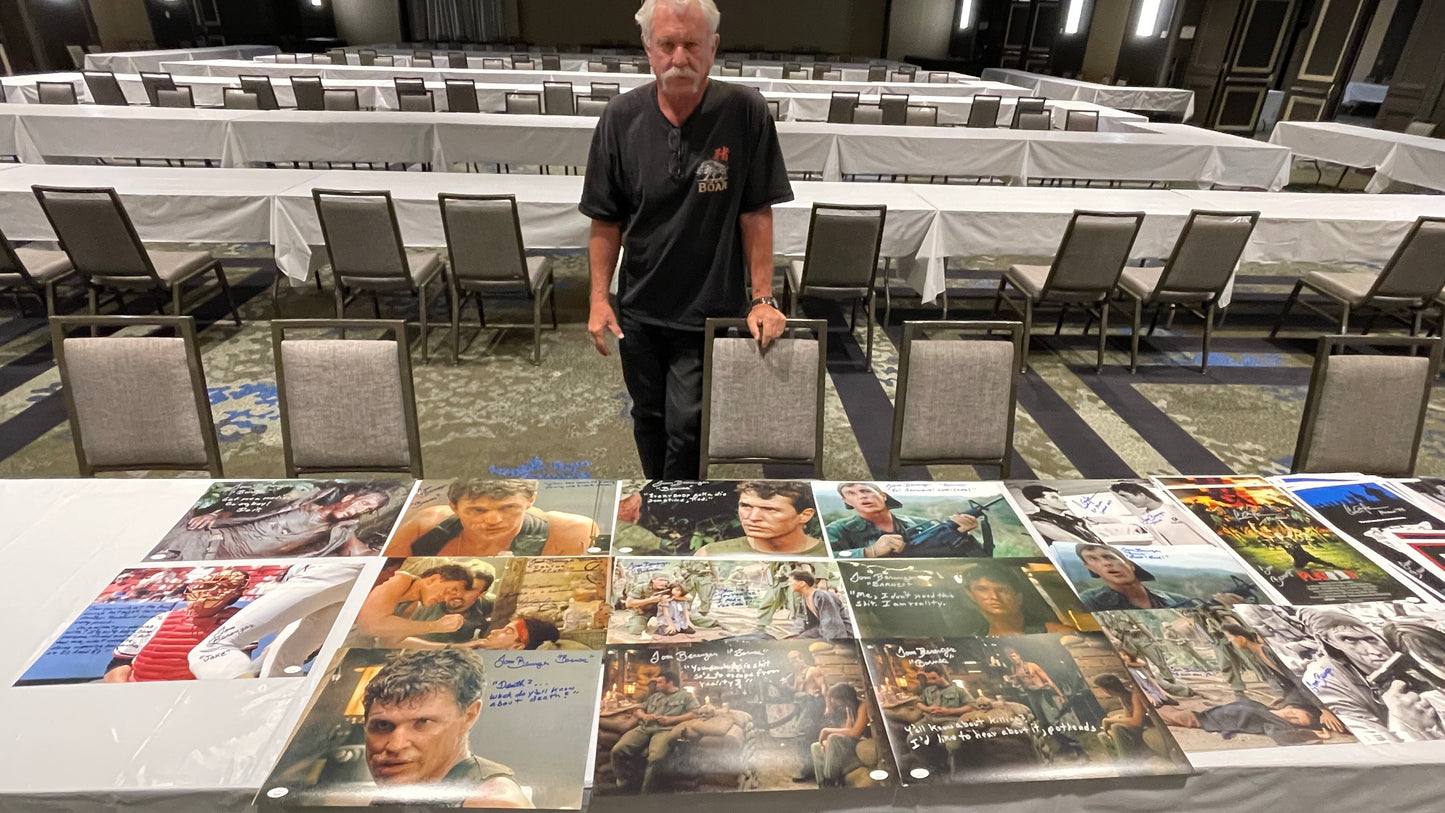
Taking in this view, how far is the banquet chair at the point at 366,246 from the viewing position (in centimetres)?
321

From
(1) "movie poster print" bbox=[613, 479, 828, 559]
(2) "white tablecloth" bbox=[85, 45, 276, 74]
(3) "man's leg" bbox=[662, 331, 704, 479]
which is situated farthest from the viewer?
(2) "white tablecloth" bbox=[85, 45, 276, 74]

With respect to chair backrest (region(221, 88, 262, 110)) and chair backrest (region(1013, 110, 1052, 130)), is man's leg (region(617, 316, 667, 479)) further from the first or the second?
chair backrest (region(221, 88, 262, 110))

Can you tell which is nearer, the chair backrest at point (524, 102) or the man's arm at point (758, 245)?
the man's arm at point (758, 245)

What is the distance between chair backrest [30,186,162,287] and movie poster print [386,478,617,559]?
2.68 m

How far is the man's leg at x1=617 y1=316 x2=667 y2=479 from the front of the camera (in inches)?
81.3

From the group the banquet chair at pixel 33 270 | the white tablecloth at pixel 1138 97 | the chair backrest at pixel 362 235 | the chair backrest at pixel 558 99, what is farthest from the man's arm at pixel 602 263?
the white tablecloth at pixel 1138 97

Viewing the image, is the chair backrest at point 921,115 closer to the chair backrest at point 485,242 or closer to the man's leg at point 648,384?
the chair backrest at point 485,242

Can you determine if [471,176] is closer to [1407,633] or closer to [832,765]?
A: [832,765]

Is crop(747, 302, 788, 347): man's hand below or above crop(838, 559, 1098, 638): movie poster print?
above

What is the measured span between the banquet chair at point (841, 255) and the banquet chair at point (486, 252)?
52.0 inches

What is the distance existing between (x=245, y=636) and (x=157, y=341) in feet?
3.50

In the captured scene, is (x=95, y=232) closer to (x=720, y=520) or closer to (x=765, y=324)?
(x=765, y=324)

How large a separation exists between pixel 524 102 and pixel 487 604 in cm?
681

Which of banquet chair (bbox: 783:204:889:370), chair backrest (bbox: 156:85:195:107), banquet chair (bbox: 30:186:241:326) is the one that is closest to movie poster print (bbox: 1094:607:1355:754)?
banquet chair (bbox: 783:204:889:370)
